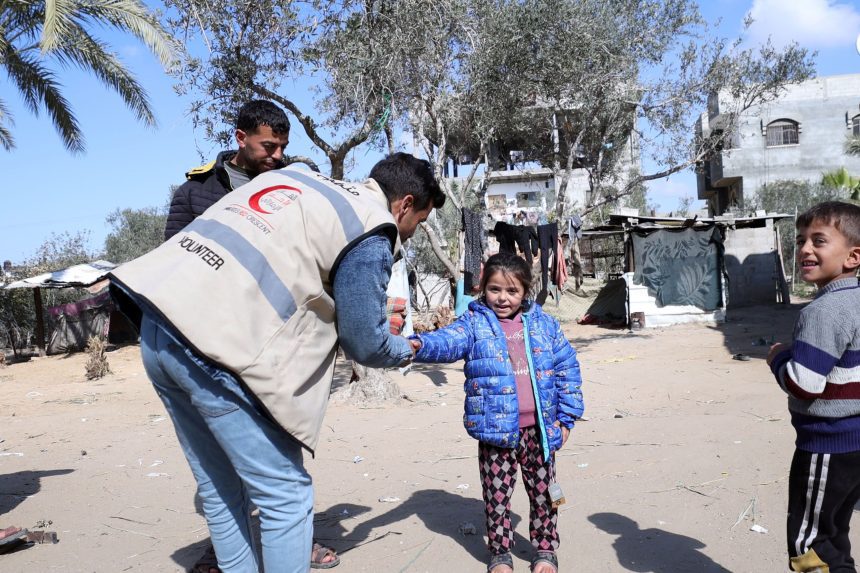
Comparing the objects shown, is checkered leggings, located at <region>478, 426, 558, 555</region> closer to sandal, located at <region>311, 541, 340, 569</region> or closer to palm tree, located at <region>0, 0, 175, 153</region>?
sandal, located at <region>311, 541, 340, 569</region>

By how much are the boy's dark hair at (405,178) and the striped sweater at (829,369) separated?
132 centimetres

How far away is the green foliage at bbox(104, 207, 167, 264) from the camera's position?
2717 cm

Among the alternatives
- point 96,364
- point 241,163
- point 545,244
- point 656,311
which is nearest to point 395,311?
point 241,163

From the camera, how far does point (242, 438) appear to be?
2.00 metres

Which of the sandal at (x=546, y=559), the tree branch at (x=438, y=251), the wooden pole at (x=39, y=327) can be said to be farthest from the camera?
the wooden pole at (x=39, y=327)

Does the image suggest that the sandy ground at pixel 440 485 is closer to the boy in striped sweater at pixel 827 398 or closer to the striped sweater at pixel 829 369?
the boy in striped sweater at pixel 827 398

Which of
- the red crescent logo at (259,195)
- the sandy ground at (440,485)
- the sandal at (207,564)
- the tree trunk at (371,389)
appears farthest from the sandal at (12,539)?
the tree trunk at (371,389)

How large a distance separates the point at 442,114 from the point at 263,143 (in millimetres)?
8251

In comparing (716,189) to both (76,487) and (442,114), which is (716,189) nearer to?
(442,114)

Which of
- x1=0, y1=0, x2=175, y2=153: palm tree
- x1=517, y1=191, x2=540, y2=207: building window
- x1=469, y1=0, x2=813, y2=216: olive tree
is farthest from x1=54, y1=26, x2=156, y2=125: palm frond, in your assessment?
x1=517, y1=191, x2=540, y2=207: building window

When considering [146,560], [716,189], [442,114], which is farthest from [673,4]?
[716,189]

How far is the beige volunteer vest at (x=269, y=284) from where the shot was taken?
74.5 inches

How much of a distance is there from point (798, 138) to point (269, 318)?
117 ft

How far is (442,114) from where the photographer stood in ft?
36.3
